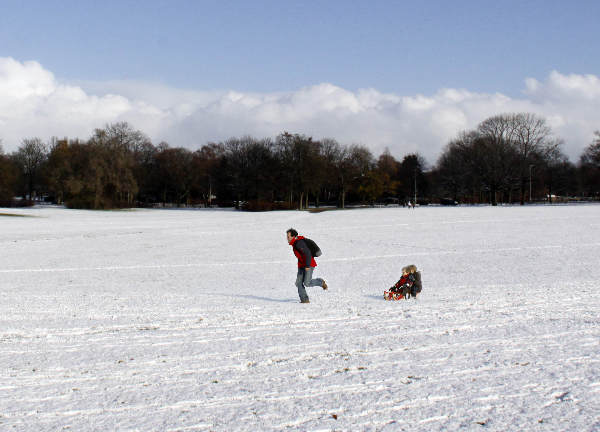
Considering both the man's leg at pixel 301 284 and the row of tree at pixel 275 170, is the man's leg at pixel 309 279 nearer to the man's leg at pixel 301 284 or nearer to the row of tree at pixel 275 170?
the man's leg at pixel 301 284

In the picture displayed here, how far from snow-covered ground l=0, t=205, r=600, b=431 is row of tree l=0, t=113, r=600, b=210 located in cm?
6224

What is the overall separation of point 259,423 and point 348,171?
287ft

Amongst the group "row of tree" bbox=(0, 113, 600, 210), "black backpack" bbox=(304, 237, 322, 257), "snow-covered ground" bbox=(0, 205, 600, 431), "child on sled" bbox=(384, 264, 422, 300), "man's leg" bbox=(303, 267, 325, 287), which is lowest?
"snow-covered ground" bbox=(0, 205, 600, 431)

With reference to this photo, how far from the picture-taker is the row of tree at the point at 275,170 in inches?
2958

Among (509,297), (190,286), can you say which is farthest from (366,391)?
(190,286)

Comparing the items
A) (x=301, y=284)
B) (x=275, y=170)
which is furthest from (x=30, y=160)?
(x=301, y=284)

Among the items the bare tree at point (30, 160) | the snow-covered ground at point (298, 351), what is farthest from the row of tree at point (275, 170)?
the snow-covered ground at point (298, 351)

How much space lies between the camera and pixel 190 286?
14.0 metres

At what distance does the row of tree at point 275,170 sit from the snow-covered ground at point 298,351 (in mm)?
62238

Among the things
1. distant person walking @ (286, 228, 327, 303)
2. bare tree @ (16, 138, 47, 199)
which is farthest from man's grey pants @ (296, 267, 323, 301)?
bare tree @ (16, 138, 47, 199)

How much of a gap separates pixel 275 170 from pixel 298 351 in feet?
257

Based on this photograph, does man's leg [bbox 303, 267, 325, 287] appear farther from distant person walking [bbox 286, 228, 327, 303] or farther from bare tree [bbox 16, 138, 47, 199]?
bare tree [bbox 16, 138, 47, 199]

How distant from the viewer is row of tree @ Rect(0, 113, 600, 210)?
7512 cm

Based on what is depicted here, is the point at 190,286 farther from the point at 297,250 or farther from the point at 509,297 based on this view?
the point at 509,297
